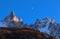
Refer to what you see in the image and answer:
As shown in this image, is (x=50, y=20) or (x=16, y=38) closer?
(x=16, y=38)

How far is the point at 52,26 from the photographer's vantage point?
310 ft

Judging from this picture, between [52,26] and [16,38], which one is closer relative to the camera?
[16,38]

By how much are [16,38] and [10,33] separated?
72 centimetres

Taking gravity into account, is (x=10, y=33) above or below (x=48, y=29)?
below

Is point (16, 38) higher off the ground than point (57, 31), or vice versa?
point (57, 31)

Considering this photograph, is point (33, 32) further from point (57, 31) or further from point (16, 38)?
point (57, 31)

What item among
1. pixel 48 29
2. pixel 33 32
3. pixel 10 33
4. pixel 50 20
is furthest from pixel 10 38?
pixel 50 20

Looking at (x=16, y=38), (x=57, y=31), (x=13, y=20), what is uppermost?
(x=13, y=20)

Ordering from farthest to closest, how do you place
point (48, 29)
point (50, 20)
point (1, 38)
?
point (50, 20) → point (48, 29) → point (1, 38)

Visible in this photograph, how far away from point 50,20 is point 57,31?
9.16m

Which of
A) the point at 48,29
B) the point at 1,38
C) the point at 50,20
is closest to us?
the point at 1,38

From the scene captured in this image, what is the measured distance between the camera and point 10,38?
67.1 feet

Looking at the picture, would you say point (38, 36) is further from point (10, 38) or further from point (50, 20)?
point (50, 20)

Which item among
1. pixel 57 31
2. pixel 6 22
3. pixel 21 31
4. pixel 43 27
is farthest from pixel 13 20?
pixel 21 31
